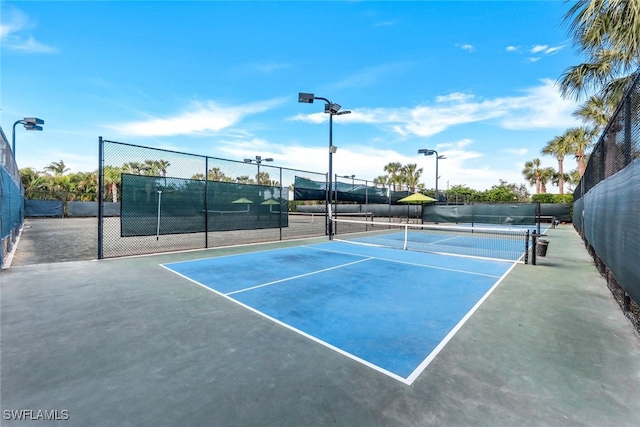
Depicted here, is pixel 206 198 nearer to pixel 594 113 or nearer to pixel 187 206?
pixel 187 206

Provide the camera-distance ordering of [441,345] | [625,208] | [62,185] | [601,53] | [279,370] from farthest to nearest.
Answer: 1. [62,185]
2. [601,53]
3. [625,208]
4. [441,345]
5. [279,370]

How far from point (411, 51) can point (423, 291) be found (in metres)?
13.6

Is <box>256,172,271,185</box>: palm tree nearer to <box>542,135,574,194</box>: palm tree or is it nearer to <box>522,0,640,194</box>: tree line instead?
<box>522,0,640,194</box>: tree line

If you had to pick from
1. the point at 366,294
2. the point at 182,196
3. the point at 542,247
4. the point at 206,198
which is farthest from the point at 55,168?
the point at 542,247

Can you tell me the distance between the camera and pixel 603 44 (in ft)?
25.0

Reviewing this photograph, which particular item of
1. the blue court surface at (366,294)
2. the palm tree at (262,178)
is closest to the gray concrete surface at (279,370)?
the blue court surface at (366,294)

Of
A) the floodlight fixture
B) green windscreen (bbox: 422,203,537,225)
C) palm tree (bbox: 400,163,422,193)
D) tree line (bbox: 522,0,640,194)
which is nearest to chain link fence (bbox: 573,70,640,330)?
tree line (bbox: 522,0,640,194)

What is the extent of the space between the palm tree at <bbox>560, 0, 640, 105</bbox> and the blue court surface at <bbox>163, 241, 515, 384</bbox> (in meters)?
5.61

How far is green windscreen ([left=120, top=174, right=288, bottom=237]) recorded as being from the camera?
931 centimetres

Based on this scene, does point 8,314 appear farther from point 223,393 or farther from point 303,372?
point 303,372

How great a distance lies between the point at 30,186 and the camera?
107 feet

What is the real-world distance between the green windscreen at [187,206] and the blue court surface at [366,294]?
2.99 m

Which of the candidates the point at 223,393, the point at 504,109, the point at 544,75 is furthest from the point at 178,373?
the point at 504,109

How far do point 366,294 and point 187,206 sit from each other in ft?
26.3
